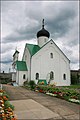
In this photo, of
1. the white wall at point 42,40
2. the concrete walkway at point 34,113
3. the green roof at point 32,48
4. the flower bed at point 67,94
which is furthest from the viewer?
the white wall at point 42,40

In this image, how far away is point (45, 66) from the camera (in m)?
27.9

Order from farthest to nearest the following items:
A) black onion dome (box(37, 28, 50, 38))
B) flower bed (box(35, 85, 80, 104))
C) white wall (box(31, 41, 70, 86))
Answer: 1. black onion dome (box(37, 28, 50, 38))
2. white wall (box(31, 41, 70, 86))
3. flower bed (box(35, 85, 80, 104))

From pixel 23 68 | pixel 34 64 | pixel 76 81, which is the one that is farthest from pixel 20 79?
pixel 76 81

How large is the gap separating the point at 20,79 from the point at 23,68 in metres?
2.27

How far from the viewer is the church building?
89.2 ft

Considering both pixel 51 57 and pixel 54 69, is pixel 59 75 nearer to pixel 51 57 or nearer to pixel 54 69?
pixel 54 69

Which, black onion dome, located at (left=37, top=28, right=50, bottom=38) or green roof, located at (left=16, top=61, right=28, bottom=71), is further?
black onion dome, located at (left=37, top=28, right=50, bottom=38)

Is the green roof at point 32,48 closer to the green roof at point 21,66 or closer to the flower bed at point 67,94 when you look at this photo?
the green roof at point 21,66

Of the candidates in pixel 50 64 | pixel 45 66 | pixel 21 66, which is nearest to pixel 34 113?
pixel 45 66

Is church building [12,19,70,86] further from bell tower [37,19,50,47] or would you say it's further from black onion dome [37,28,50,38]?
black onion dome [37,28,50,38]

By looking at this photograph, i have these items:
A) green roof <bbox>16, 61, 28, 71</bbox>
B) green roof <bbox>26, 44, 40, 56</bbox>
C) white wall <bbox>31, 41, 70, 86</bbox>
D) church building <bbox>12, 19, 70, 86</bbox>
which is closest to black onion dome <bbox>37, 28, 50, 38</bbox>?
green roof <bbox>26, 44, 40, 56</bbox>

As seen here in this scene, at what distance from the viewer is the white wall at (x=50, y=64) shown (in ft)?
89.6

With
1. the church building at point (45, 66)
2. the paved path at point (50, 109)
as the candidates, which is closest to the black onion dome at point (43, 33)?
the church building at point (45, 66)

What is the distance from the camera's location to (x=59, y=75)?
2902 centimetres
